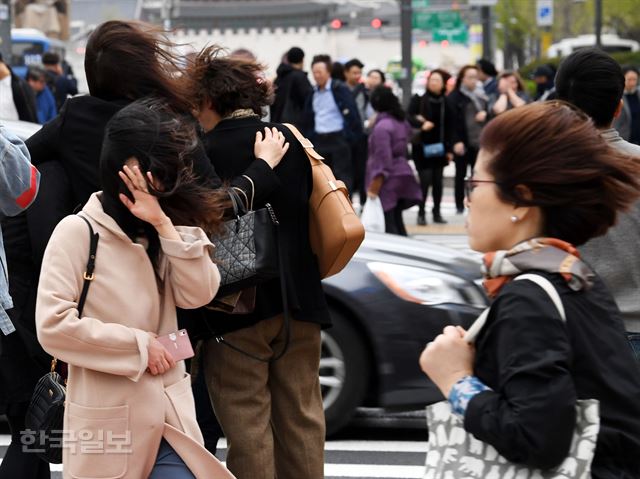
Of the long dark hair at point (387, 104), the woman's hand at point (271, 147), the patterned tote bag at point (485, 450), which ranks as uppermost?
the woman's hand at point (271, 147)

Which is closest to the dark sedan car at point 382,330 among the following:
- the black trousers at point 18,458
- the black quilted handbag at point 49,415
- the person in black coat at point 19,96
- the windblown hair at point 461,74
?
the black trousers at point 18,458

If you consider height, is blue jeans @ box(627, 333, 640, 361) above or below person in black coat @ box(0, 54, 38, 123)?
above

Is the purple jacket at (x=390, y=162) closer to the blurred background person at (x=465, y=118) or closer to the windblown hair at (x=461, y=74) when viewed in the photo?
the blurred background person at (x=465, y=118)

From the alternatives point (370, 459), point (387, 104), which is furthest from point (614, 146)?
point (387, 104)

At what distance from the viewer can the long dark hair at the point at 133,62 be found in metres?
3.77

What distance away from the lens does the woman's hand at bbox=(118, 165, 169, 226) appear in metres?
3.19

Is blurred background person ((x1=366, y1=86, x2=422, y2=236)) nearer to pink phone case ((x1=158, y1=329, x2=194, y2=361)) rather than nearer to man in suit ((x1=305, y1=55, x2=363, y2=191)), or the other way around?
man in suit ((x1=305, y1=55, x2=363, y2=191))

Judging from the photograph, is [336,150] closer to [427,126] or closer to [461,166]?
[427,126]

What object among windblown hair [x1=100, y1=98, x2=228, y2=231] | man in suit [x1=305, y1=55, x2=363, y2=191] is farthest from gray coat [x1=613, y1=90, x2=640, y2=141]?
windblown hair [x1=100, y1=98, x2=228, y2=231]

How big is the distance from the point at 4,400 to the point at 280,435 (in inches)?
35.6

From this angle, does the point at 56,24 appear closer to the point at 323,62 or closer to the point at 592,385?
the point at 323,62

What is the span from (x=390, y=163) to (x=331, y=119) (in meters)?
2.34

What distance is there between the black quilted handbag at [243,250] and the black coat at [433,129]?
1096 cm

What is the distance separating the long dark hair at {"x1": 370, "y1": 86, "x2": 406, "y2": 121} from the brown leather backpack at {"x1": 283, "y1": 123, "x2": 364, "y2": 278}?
8.01 metres
